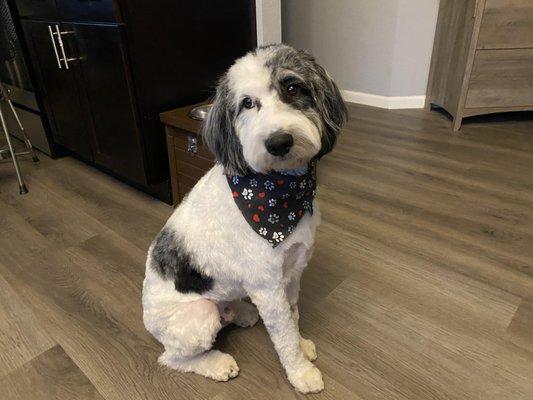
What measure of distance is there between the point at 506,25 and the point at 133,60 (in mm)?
2580

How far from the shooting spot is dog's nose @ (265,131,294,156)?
2.77 feet

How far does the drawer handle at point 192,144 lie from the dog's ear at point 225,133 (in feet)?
2.79

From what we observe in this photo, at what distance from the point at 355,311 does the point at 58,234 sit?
4.96 ft

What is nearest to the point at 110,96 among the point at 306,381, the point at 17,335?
the point at 17,335

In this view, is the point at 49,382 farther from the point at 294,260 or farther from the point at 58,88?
the point at 58,88

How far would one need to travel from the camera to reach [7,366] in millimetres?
1281

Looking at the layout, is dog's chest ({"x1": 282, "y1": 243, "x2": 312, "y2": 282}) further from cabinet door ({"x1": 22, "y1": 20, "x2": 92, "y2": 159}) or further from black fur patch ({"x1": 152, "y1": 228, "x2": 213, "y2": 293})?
cabinet door ({"x1": 22, "y1": 20, "x2": 92, "y2": 159})

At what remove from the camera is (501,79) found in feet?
9.71

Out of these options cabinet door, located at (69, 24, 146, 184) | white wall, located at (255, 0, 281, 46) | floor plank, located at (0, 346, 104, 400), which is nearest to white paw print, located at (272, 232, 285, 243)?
floor plank, located at (0, 346, 104, 400)

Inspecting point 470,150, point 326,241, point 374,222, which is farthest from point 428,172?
point 326,241

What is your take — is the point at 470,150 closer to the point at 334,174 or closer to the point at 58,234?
the point at 334,174

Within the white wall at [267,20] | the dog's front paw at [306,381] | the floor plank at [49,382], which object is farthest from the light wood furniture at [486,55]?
the floor plank at [49,382]

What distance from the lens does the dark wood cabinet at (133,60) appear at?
1799mm

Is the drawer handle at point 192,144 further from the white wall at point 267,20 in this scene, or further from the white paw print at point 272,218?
the white paw print at point 272,218
